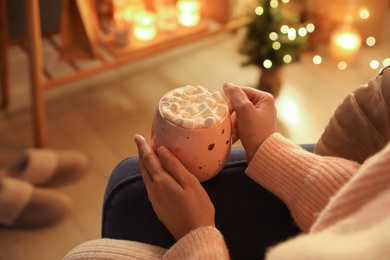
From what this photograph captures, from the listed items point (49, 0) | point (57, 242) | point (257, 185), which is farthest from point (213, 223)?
point (49, 0)

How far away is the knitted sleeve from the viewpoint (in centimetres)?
90

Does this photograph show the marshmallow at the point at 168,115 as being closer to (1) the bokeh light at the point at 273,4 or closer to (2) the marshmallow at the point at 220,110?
(2) the marshmallow at the point at 220,110

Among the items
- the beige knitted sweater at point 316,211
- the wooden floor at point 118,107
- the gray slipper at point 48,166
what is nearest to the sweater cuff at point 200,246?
the beige knitted sweater at point 316,211

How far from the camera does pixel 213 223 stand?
2.94ft

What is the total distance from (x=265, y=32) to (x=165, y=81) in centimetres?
48

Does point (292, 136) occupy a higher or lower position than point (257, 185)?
lower

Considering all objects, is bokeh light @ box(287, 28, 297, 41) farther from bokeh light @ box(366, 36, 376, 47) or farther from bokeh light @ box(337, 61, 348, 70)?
bokeh light @ box(366, 36, 376, 47)

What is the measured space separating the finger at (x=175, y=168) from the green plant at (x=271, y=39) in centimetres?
118

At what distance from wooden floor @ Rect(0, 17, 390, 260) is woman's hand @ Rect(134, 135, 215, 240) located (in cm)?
80

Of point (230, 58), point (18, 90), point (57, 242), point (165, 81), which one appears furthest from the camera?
point (230, 58)

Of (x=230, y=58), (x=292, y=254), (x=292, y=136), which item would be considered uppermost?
(x=292, y=254)

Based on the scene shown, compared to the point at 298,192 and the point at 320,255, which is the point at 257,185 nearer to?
the point at 298,192

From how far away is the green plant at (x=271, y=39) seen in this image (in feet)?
6.47

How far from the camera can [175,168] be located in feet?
2.90
